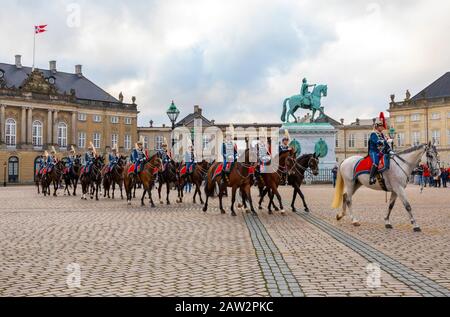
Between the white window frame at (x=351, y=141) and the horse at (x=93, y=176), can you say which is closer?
the horse at (x=93, y=176)

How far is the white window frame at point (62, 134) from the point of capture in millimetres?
79812

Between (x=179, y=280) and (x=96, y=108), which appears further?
(x=96, y=108)

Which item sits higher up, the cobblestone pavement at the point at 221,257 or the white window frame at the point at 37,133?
the white window frame at the point at 37,133

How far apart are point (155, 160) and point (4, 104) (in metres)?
60.5

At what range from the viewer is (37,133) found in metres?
77.6

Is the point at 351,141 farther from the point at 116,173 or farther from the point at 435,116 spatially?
the point at 116,173

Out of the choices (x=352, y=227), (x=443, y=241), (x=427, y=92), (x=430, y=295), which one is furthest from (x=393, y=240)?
(x=427, y=92)

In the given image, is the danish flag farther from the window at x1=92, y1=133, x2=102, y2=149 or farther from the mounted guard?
the mounted guard

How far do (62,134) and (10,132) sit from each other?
27.1 feet

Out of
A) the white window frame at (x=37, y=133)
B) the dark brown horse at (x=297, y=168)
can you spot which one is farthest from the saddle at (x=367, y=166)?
the white window frame at (x=37, y=133)

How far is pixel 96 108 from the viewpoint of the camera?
278ft

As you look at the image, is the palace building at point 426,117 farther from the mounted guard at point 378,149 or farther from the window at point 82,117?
the mounted guard at point 378,149
